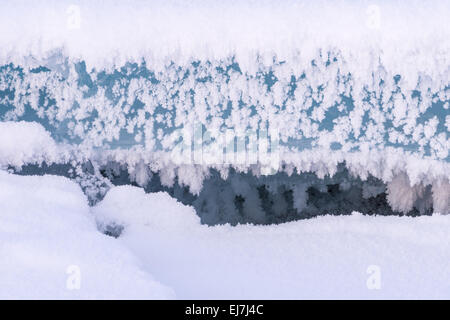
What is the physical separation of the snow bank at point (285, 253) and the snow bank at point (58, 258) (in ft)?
0.68

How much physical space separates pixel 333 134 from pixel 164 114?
0.50 metres

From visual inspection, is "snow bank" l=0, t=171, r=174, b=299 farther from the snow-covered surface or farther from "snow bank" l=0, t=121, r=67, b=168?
"snow bank" l=0, t=121, r=67, b=168

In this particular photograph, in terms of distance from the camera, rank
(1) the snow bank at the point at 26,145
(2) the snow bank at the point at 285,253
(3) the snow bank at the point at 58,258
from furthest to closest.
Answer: (1) the snow bank at the point at 26,145 < (2) the snow bank at the point at 285,253 < (3) the snow bank at the point at 58,258

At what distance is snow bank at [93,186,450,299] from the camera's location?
1391 mm

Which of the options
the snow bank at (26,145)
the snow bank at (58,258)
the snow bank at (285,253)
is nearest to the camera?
the snow bank at (58,258)

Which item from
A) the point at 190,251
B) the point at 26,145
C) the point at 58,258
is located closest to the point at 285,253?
the point at 190,251

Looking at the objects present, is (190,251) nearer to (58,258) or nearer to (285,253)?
(285,253)

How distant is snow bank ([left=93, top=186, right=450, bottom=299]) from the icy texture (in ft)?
0.46

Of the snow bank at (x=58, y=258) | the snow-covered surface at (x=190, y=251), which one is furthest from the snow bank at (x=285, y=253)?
the snow bank at (x=58, y=258)

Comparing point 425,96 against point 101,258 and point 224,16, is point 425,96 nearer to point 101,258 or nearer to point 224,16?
point 224,16

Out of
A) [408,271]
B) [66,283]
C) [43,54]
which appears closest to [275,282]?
[408,271]

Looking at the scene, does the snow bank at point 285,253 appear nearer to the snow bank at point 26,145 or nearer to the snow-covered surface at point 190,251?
the snow-covered surface at point 190,251

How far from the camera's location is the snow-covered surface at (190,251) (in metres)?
1.17

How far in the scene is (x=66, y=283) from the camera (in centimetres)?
112
